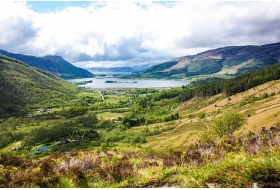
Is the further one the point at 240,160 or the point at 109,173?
the point at 109,173

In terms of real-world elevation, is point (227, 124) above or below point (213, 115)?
above

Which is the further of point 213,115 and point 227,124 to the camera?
point 213,115

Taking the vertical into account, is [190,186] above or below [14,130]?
above

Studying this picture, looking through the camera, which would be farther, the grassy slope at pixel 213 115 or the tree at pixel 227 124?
the grassy slope at pixel 213 115

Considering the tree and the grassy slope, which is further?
the grassy slope

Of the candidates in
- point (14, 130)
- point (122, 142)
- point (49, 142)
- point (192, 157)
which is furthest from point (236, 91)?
point (192, 157)

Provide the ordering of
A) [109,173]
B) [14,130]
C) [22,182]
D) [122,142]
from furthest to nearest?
[14,130]
[122,142]
[109,173]
[22,182]

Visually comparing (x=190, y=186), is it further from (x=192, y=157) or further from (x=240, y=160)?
(x=192, y=157)

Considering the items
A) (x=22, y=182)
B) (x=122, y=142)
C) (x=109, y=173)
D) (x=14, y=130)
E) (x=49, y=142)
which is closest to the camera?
(x=22, y=182)

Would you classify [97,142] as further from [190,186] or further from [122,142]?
[190,186]
